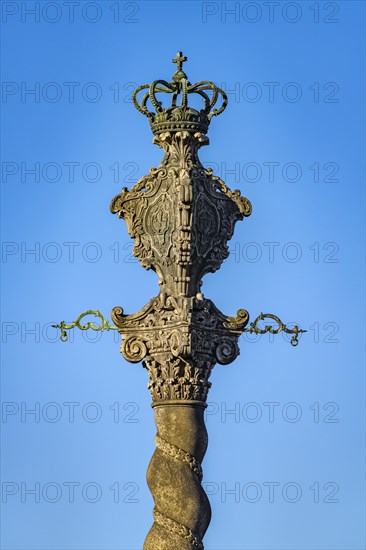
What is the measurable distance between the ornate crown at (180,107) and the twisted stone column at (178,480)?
19.1 ft

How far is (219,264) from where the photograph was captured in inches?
2053

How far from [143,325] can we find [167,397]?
5.33 ft

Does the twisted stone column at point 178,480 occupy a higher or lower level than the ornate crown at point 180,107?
lower

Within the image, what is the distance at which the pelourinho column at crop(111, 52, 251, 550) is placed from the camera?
5056cm

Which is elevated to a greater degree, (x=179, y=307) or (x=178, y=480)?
(x=179, y=307)

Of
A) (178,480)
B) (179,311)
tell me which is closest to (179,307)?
(179,311)

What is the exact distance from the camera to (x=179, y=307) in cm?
5122

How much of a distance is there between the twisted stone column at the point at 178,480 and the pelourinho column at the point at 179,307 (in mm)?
20

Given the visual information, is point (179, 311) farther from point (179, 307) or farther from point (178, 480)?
point (178, 480)

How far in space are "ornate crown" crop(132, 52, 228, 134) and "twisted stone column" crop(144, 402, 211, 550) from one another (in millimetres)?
5830

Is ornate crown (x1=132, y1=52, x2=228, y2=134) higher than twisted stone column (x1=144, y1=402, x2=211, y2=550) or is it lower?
higher

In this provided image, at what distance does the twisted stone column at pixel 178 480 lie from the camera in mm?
50344

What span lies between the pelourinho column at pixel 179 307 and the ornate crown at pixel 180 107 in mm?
21

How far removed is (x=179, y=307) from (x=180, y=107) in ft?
13.9
